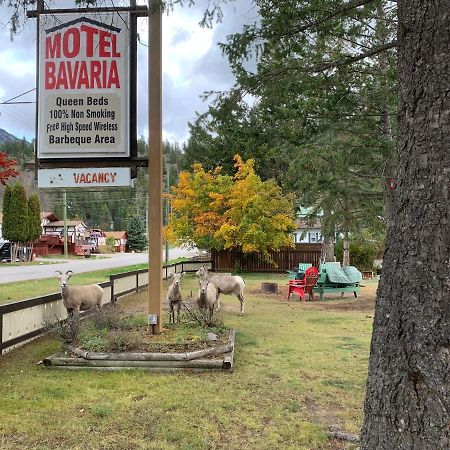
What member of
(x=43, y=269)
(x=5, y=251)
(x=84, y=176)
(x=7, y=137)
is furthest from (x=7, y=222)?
(x=84, y=176)

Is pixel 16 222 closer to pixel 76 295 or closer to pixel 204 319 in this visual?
pixel 76 295

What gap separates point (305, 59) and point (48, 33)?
4.65 meters

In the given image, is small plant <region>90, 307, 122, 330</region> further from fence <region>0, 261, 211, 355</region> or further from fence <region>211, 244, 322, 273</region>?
fence <region>211, 244, 322, 273</region>

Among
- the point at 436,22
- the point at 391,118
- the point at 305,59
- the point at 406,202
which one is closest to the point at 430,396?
the point at 406,202

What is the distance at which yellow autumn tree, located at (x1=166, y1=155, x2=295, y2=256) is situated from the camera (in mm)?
26469

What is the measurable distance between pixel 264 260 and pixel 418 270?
29.0m

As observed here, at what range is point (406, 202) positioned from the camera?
9.77 ft

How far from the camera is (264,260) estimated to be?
104 ft

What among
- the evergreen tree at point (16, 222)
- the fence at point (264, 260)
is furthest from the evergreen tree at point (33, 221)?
the fence at point (264, 260)

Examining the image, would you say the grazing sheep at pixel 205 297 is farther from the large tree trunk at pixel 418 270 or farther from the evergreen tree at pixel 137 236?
the evergreen tree at pixel 137 236

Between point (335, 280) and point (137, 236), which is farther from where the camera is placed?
point (137, 236)

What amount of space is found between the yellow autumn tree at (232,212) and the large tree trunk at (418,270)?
22.7m

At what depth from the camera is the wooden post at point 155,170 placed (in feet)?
28.9

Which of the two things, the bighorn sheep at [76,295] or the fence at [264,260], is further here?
the fence at [264,260]
